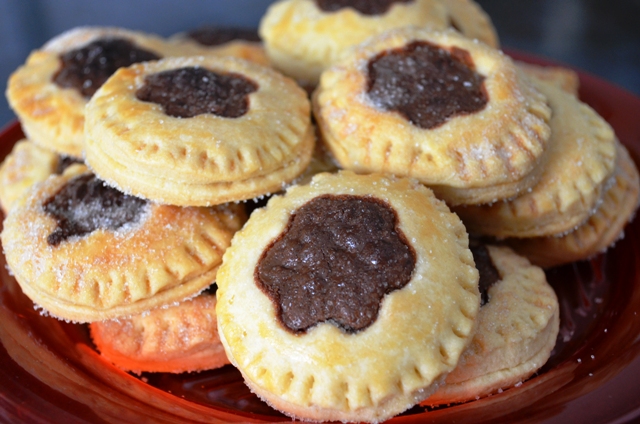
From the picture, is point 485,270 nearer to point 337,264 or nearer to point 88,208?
point 337,264

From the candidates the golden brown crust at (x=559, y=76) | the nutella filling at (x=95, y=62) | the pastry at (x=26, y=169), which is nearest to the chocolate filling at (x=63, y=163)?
the pastry at (x=26, y=169)

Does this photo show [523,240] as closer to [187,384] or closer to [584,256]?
[584,256]

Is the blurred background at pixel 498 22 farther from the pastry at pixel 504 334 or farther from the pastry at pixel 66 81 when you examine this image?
the pastry at pixel 504 334

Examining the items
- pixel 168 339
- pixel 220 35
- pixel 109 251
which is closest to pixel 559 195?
pixel 168 339

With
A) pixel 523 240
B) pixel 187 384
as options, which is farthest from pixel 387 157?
pixel 187 384

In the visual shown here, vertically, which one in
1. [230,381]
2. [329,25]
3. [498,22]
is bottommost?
[498,22]

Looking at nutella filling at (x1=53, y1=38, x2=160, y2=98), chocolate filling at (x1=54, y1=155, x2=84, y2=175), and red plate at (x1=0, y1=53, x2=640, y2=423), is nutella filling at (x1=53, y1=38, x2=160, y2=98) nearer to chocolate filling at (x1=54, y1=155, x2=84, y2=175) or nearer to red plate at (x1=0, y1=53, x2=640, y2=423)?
chocolate filling at (x1=54, y1=155, x2=84, y2=175)
